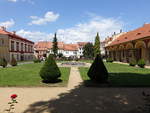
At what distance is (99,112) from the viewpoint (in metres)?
5.65

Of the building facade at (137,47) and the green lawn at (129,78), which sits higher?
the building facade at (137,47)

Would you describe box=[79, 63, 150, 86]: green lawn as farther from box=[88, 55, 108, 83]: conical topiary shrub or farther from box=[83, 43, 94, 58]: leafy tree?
box=[83, 43, 94, 58]: leafy tree

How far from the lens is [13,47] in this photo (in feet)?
149

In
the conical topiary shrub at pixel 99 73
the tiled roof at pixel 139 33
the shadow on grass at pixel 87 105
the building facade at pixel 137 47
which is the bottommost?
the shadow on grass at pixel 87 105

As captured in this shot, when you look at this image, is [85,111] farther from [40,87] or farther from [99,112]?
[40,87]

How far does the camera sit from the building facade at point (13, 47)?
136 ft

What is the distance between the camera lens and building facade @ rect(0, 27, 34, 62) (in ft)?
136

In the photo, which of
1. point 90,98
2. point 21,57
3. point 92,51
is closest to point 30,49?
point 21,57

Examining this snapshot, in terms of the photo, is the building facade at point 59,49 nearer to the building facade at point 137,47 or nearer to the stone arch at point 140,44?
the building facade at point 137,47

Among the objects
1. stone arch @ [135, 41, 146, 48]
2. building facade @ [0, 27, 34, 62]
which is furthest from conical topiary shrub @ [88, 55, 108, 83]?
building facade @ [0, 27, 34, 62]

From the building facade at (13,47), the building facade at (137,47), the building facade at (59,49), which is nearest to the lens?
the building facade at (137,47)

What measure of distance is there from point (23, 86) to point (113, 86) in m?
6.03

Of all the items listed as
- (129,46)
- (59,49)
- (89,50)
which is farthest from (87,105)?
(59,49)

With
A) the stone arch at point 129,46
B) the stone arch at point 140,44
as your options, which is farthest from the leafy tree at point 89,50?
the stone arch at point 140,44
